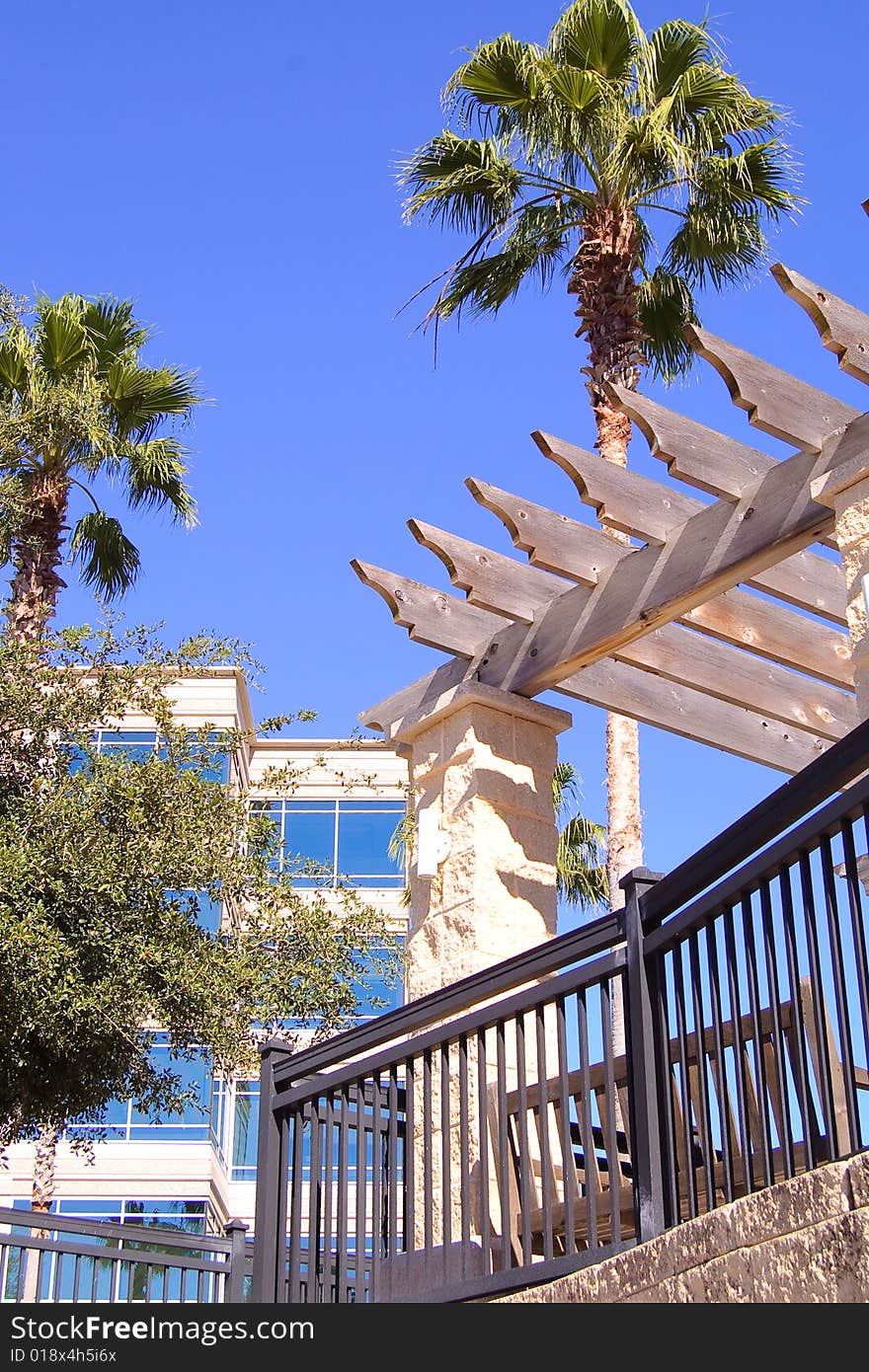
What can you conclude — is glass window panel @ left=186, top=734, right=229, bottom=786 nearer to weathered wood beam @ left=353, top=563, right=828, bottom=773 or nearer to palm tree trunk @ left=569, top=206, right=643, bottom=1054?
palm tree trunk @ left=569, top=206, right=643, bottom=1054

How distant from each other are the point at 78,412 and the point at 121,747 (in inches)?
159

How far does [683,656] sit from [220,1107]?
2089 cm

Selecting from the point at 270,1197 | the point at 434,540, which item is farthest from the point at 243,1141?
the point at 270,1197

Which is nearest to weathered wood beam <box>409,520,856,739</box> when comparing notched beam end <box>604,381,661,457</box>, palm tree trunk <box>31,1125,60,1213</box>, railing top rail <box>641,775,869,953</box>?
notched beam end <box>604,381,661,457</box>

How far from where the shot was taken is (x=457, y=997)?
5027mm

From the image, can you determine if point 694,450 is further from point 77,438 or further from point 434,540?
point 77,438

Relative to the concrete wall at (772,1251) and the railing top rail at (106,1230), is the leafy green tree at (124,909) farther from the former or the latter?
the concrete wall at (772,1251)

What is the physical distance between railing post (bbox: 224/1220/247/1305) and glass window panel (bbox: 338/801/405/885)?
20.9 m

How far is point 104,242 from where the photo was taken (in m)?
18.1

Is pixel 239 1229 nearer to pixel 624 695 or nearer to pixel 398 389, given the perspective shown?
pixel 624 695

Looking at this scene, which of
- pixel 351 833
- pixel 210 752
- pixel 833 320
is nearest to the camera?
pixel 833 320

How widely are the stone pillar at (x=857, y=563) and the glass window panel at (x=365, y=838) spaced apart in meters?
25.0

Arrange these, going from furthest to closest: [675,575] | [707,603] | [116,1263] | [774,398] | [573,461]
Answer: [116,1263] < [707,603] < [675,575] < [573,461] < [774,398]
